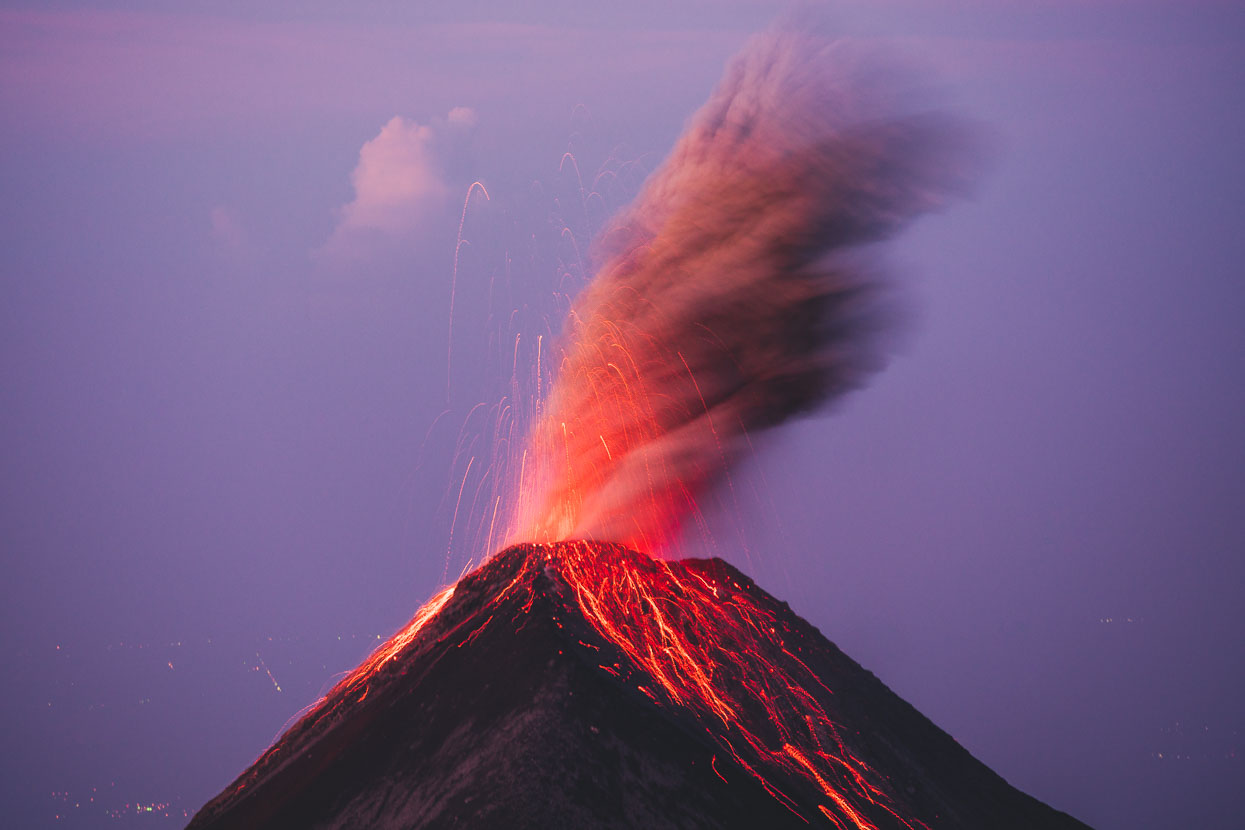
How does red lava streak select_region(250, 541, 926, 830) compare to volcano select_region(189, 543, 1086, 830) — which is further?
red lava streak select_region(250, 541, 926, 830)

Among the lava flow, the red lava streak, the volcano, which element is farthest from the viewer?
the lava flow

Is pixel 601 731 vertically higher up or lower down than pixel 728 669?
lower down

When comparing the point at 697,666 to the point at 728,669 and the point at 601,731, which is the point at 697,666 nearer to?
the point at 728,669

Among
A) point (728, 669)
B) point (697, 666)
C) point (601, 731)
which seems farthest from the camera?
point (728, 669)

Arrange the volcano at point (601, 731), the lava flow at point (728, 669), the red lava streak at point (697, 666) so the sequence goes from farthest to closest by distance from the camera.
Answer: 1. the lava flow at point (728, 669)
2. the red lava streak at point (697, 666)
3. the volcano at point (601, 731)

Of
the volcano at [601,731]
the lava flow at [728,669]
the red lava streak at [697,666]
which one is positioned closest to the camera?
the volcano at [601,731]

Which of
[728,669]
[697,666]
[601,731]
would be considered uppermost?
[697,666]

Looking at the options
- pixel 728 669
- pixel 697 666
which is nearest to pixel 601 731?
pixel 697 666

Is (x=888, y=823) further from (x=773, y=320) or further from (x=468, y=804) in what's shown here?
(x=773, y=320)

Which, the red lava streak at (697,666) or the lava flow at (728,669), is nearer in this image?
the red lava streak at (697,666)
